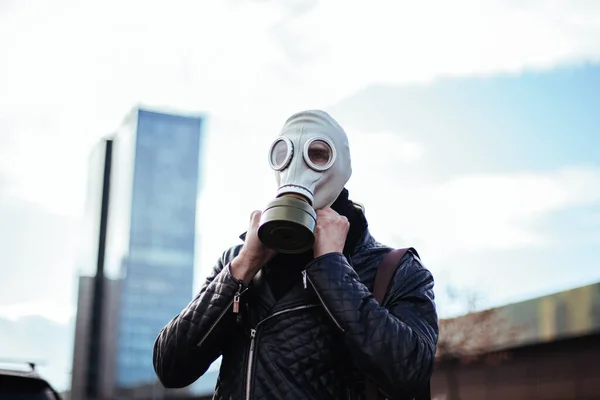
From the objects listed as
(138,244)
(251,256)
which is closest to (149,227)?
(138,244)

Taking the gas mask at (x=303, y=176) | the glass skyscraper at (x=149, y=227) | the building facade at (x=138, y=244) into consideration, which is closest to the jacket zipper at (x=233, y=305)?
the gas mask at (x=303, y=176)

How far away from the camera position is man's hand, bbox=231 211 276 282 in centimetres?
248

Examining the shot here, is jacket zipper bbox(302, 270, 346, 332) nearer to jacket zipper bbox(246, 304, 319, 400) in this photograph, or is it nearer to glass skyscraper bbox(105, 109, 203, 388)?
jacket zipper bbox(246, 304, 319, 400)

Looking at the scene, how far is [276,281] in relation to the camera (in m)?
2.56

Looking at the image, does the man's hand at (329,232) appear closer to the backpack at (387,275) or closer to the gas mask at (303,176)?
the gas mask at (303,176)

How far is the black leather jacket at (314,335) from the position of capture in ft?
7.41

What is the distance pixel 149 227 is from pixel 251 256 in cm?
10452

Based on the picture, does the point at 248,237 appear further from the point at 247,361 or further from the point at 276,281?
the point at 247,361

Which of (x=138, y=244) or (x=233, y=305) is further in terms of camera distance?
(x=138, y=244)

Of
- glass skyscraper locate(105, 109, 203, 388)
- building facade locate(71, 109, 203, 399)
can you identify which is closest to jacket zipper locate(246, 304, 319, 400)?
building facade locate(71, 109, 203, 399)

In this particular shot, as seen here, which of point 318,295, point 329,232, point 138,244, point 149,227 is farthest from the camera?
point 149,227

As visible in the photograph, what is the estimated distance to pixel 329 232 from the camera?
96.5 inches

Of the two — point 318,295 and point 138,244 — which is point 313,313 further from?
point 138,244

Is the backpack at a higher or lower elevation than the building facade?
lower
